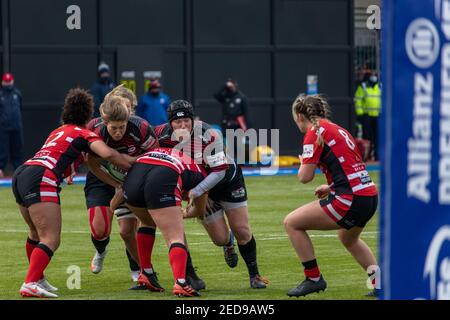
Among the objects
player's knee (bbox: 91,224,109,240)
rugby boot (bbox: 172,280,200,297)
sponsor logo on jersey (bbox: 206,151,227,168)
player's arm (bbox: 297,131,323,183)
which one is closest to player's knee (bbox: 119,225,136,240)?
player's knee (bbox: 91,224,109,240)

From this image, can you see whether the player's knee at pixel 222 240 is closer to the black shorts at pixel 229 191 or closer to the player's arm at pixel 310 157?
the black shorts at pixel 229 191

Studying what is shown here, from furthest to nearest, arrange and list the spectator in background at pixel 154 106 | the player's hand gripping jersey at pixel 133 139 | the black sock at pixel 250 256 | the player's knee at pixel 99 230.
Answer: the spectator in background at pixel 154 106, the player's knee at pixel 99 230, the black sock at pixel 250 256, the player's hand gripping jersey at pixel 133 139

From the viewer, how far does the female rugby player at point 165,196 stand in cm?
901

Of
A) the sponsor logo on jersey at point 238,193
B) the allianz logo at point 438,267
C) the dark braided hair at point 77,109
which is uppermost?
the dark braided hair at point 77,109

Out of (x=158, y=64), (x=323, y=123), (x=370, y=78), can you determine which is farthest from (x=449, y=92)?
(x=370, y=78)

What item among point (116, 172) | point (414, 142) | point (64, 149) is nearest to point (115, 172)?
point (116, 172)

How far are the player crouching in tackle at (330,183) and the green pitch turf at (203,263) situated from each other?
592 millimetres

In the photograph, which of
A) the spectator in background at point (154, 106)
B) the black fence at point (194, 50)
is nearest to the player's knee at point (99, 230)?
the spectator in background at point (154, 106)

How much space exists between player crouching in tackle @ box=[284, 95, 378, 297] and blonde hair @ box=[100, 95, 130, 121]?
56.3 inches

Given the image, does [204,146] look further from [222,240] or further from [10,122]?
[10,122]

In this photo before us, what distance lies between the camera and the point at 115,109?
9.41 m

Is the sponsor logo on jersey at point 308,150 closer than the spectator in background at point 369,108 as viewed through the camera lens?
Yes

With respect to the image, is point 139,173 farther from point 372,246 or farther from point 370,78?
point 370,78

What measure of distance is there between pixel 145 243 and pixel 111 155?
992mm
